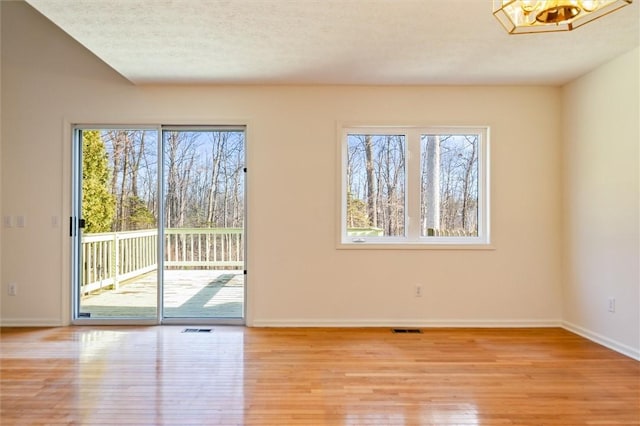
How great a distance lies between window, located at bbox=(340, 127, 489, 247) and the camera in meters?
3.94

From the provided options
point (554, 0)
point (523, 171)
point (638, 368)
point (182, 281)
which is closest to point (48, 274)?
point (182, 281)

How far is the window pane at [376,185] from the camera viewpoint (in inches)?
155

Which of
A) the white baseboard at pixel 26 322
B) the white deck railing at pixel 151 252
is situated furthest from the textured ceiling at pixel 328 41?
the white baseboard at pixel 26 322

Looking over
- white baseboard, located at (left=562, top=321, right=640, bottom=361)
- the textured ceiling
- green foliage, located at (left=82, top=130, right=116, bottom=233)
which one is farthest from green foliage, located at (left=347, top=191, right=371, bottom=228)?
green foliage, located at (left=82, top=130, right=116, bottom=233)

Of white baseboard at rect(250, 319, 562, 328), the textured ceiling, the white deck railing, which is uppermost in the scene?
the textured ceiling

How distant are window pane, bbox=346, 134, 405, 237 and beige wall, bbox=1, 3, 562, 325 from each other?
8.7 inches

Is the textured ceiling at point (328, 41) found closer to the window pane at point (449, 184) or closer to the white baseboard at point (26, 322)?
the window pane at point (449, 184)

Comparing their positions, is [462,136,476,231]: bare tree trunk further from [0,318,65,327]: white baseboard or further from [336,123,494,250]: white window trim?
[0,318,65,327]: white baseboard

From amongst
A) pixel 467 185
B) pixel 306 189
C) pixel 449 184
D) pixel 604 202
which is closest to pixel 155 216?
pixel 306 189

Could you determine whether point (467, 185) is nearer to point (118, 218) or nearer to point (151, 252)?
point (151, 252)

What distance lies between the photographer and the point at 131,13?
2.43 meters

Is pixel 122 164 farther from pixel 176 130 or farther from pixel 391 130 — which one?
pixel 391 130

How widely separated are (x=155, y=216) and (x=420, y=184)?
2.76 m

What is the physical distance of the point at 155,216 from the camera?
387cm
